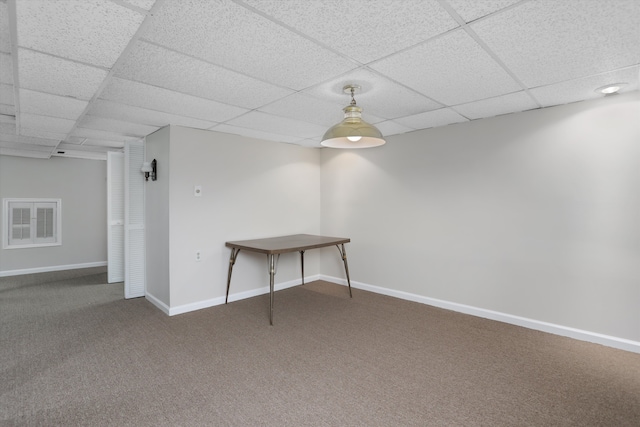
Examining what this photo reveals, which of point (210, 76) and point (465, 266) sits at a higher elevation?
A: point (210, 76)

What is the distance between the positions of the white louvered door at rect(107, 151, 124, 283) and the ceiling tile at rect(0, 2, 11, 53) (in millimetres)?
3297

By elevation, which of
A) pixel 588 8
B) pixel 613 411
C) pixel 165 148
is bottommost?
pixel 613 411

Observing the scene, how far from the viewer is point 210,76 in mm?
2340

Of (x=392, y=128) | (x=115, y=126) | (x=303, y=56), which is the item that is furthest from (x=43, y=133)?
(x=392, y=128)

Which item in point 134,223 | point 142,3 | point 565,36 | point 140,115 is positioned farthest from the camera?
point 134,223

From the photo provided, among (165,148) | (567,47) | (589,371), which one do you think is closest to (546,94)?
(567,47)

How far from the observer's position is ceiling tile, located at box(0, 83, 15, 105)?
255 cm

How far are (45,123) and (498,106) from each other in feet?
14.8

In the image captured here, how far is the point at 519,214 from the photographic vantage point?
3373mm

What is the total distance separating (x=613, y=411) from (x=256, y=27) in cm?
313

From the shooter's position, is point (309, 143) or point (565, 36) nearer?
point (565, 36)

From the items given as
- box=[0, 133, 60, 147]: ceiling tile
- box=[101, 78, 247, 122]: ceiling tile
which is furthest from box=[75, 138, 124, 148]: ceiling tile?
box=[101, 78, 247, 122]: ceiling tile

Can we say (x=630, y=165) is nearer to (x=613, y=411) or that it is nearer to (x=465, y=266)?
(x=465, y=266)

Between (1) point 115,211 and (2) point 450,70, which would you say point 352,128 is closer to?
(2) point 450,70
